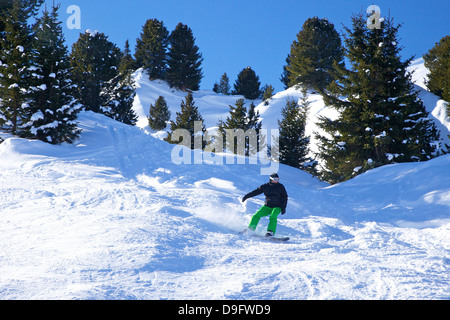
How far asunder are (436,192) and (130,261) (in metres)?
10.2

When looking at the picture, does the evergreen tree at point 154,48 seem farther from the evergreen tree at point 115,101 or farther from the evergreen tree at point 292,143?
the evergreen tree at point 292,143

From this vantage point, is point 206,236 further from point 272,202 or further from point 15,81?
point 15,81

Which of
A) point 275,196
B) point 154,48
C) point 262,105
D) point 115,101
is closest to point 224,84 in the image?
point 154,48

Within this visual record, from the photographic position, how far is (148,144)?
19.9m

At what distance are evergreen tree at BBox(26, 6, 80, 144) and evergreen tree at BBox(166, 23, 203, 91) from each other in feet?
124

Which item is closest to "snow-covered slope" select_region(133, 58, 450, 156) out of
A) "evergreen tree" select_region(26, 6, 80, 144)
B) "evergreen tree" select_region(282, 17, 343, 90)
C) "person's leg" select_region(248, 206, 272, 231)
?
"evergreen tree" select_region(282, 17, 343, 90)

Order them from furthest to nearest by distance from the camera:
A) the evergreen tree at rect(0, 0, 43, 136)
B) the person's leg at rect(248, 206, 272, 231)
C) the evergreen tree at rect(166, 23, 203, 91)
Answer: the evergreen tree at rect(166, 23, 203, 91), the evergreen tree at rect(0, 0, 43, 136), the person's leg at rect(248, 206, 272, 231)

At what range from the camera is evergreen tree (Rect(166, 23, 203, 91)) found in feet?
185

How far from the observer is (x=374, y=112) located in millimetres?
16656

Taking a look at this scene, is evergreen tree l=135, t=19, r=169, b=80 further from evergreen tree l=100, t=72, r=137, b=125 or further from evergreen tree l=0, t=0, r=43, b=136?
evergreen tree l=0, t=0, r=43, b=136

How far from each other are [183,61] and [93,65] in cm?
2516

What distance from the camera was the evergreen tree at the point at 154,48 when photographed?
187 feet

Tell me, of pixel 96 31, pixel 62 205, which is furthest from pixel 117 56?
pixel 62 205
